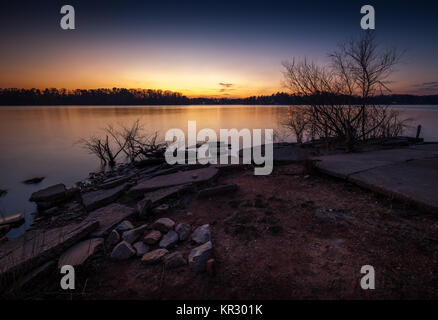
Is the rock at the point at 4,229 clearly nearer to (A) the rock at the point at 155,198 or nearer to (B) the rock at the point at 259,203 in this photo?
(A) the rock at the point at 155,198

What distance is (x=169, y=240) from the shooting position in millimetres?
2666

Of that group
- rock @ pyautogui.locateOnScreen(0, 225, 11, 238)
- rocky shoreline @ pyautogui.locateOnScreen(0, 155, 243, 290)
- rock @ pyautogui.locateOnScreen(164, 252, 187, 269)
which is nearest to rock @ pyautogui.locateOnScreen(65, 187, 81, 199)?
rock @ pyautogui.locateOnScreen(0, 225, 11, 238)

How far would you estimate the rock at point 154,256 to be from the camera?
231 cm

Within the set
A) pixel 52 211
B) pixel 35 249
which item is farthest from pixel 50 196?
pixel 35 249

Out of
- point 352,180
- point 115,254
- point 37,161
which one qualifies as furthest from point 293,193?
point 37,161

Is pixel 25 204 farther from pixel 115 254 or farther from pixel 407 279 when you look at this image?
pixel 407 279

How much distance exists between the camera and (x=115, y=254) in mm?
2461

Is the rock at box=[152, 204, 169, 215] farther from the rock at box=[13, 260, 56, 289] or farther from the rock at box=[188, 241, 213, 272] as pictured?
the rock at box=[13, 260, 56, 289]

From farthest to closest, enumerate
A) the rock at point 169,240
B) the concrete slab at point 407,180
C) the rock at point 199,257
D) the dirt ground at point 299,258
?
the concrete slab at point 407,180 → the rock at point 169,240 → the rock at point 199,257 → the dirt ground at point 299,258

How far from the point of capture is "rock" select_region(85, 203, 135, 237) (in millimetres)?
2971

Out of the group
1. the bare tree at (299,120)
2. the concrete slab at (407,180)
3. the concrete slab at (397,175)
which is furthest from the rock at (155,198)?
the bare tree at (299,120)

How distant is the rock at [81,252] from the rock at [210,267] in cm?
143

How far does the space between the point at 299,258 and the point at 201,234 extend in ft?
4.03

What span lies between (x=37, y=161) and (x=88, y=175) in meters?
4.65
